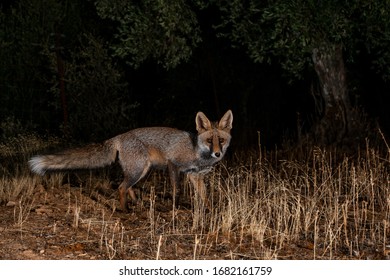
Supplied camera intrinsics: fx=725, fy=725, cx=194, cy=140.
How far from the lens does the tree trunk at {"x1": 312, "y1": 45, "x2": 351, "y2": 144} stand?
55.6 ft

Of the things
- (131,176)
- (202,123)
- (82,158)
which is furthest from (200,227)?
(82,158)

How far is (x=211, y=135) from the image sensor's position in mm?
11508

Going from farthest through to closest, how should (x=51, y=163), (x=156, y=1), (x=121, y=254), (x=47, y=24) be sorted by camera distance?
(x=47, y=24), (x=156, y=1), (x=51, y=163), (x=121, y=254)

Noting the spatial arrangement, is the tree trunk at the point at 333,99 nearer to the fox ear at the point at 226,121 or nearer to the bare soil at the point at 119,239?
the fox ear at the point at 226,121

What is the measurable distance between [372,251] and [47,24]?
1693cm

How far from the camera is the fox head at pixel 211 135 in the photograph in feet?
37.5

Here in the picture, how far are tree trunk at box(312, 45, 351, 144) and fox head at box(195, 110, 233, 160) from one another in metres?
5.72

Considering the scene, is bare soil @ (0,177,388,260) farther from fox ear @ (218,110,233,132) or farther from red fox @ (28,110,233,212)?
fox ear @ (218,110,233,132)

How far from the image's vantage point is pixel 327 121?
17172 mm

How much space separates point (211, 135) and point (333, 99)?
6.56 metres

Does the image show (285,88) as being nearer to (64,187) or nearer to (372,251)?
(64,187)

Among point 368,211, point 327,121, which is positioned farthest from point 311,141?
point 368,211

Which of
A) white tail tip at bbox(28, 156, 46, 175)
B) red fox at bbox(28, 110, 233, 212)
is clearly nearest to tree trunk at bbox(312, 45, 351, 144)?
red fox at bbox(28, 110, 233, 212)
